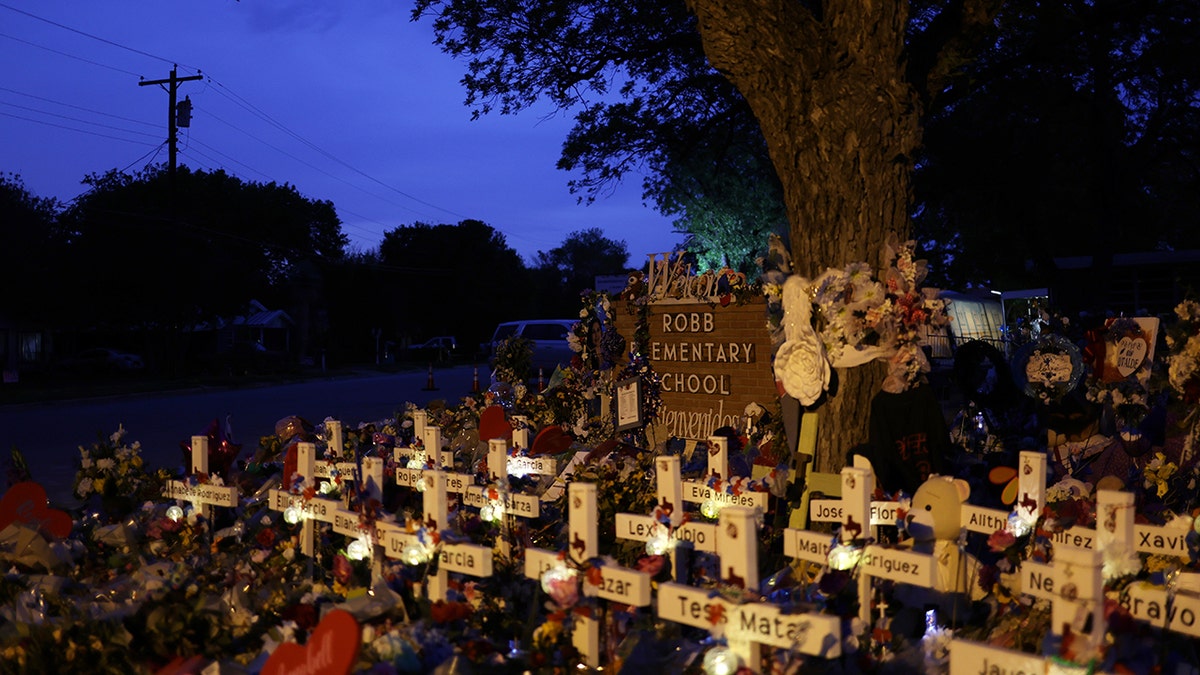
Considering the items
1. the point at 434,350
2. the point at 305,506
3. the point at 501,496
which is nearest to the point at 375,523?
the point at 501,496

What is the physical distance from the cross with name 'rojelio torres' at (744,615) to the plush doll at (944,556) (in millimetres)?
1541

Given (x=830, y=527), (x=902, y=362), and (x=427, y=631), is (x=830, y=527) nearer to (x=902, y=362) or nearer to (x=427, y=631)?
(x=902, y=362)

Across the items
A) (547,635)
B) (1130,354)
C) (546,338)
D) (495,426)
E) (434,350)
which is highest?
(546,338)

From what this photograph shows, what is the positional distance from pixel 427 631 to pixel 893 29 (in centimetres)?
479

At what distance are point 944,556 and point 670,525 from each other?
1.37 m

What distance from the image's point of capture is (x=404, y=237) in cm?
6688

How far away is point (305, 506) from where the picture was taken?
6.04m

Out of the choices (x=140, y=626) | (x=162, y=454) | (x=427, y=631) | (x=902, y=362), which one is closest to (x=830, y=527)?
(x=902, y=362)

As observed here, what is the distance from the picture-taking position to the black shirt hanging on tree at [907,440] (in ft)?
22.0

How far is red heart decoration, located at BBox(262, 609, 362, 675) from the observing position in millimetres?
3291

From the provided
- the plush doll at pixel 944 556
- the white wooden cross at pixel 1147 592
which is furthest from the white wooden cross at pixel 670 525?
the white wooden cross at pixel 1147 592

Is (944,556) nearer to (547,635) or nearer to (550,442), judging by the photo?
(547,635)

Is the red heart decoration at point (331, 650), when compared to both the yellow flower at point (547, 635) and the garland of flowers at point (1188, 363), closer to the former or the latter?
the yellow flower at point (547, 635)

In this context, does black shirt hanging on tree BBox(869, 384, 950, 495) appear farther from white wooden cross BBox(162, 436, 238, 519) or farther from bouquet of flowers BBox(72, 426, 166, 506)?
bouquet of flowers BBox(72, 426, 166, 506)
